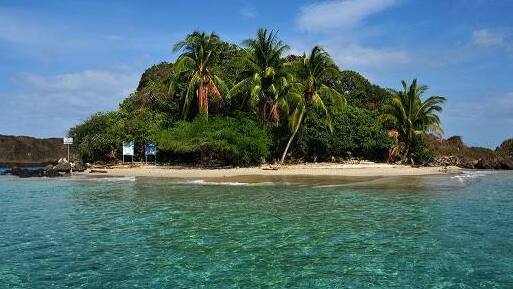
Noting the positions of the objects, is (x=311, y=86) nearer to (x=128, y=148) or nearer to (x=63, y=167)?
(x=128, y=148)

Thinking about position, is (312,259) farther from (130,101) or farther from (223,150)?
(130,101)

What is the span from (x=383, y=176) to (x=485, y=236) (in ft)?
58.1

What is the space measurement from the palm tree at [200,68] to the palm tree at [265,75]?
1.75 metres

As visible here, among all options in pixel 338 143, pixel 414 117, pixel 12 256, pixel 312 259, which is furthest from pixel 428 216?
pixel 414 117

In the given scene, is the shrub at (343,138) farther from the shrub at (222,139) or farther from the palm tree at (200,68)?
the palm tree at (200,68)

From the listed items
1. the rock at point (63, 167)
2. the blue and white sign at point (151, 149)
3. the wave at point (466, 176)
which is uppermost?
the blue and white sign at point (151, 149)

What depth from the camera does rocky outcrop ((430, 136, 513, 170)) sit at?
42.5 metres

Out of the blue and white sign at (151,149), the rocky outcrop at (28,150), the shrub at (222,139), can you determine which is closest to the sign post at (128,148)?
the blue and white sign at (151,149)

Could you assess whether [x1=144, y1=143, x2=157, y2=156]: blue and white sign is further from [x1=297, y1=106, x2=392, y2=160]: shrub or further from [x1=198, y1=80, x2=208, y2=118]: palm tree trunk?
[x1=297, y1=106, x2=392, y2=160]: shrub

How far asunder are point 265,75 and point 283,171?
6911mm

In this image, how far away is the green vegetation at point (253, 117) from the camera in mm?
32344

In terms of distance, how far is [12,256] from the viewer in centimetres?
892

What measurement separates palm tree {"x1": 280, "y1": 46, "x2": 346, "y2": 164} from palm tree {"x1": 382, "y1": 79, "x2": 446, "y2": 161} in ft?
19.4

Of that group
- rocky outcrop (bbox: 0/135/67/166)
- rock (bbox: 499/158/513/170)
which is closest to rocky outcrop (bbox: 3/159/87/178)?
rock (bbox: 499/158/513/170)
